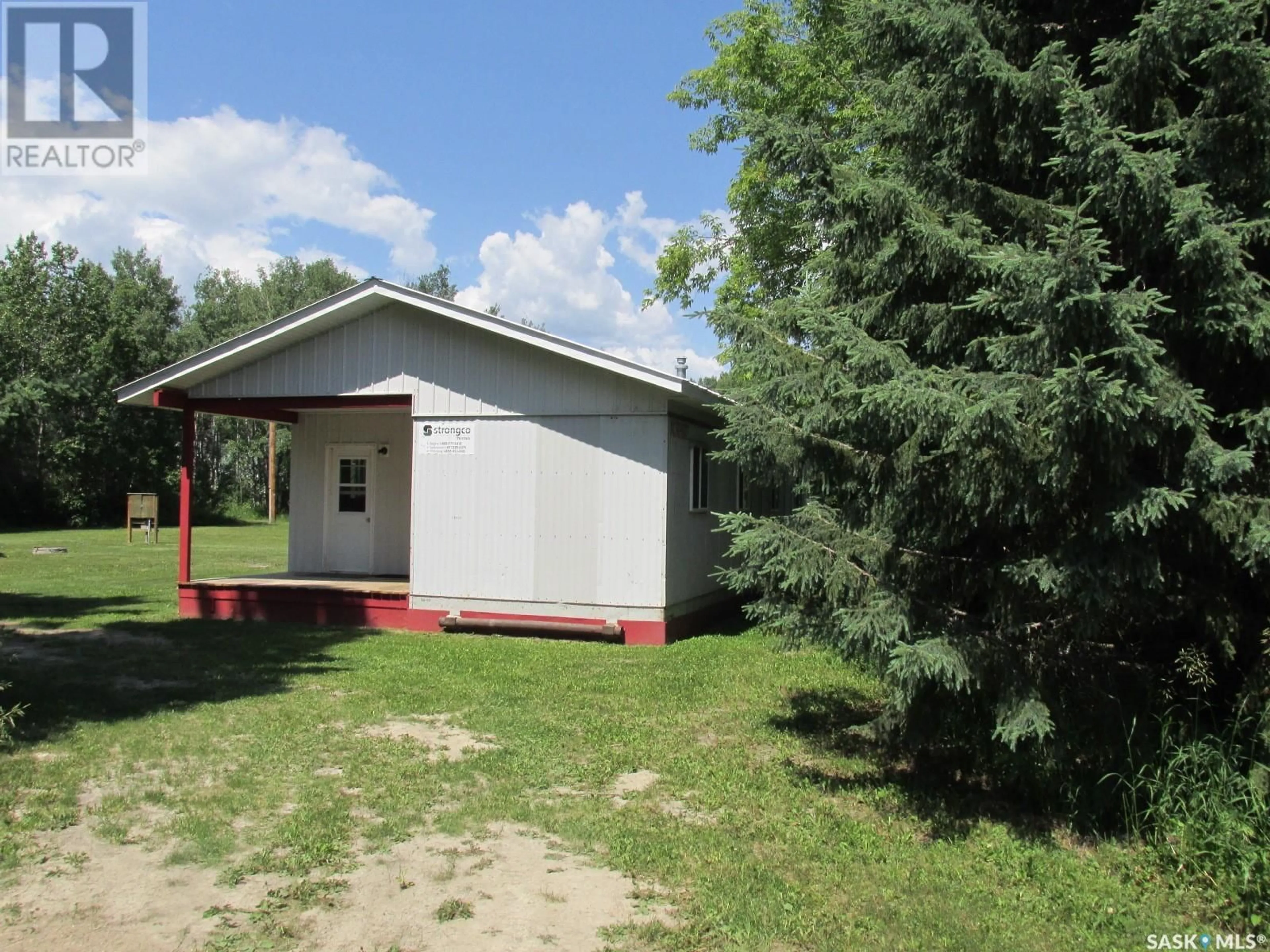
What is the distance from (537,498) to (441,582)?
1558 millimetres

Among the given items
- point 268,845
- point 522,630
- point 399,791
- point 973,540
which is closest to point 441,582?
point 522,630

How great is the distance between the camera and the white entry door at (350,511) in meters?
13.7

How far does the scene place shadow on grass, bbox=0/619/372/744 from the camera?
6.89 metres

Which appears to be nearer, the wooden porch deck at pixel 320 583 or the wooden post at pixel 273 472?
the wooden porch deck at pixel 320 583

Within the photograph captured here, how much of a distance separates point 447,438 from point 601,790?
21.7ft

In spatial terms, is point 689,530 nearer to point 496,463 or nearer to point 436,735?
point 496,463

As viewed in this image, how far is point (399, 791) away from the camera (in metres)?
5.12

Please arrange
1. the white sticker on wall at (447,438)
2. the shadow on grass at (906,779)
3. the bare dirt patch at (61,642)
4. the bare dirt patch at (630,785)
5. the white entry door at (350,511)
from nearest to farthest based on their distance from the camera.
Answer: the shadow on grass at (906,779)
the bare dirt patch at (630,785)
the bare dirt patch at (61,642)
the white sticker on wall at (447,438)
the white entry door at (350,511)

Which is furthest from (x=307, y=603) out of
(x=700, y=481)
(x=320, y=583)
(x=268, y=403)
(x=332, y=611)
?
(x=700, y=481)

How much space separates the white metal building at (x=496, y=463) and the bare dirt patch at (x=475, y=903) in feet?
19.6

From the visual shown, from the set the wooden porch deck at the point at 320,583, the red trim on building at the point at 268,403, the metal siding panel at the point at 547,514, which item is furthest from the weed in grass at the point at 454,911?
the red trim on building at the point at 268,403

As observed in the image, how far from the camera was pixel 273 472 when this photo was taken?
3909 centimetres

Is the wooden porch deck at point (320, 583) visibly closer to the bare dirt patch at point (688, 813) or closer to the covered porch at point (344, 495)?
the covered porch at point (344, 495)

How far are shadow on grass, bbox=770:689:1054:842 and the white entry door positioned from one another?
28.1 feet
